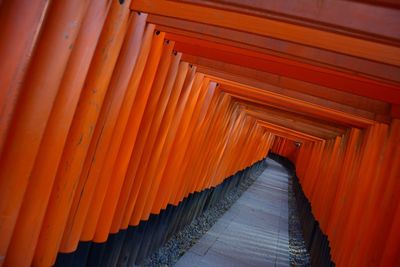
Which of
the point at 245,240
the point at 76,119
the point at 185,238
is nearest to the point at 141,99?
the point at 76,119

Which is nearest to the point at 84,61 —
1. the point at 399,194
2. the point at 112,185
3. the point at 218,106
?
the point at 112,185

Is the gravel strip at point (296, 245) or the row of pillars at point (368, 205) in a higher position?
the row of pillars at point (368, 205)

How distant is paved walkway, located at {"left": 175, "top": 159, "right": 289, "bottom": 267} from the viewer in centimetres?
820

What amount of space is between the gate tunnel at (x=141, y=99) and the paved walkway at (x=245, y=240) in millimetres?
1510

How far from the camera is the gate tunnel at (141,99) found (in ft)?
8.51

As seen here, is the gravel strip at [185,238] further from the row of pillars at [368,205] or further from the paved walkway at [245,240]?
the row of pillars at [368,205]

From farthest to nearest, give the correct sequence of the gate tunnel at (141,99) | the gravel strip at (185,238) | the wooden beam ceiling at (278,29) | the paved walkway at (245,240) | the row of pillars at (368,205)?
the paved walkway at (245,240)
the gravel strip at (185,238)
the row of pillars at (368,205)
the wooden beam ceiling at (278,29)
the gate tunnel at (141,99)

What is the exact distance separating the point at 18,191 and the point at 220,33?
2351mm

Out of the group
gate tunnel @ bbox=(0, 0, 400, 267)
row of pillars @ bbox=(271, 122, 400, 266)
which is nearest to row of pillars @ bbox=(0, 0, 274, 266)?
gate tunnel @ bbox=(0, 0, 400, 267)

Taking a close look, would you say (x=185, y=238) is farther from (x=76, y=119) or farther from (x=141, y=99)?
(x=76, y=119)

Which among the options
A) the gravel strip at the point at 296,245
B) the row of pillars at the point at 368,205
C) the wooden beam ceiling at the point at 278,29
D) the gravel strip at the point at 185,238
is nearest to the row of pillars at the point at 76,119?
the wooden beam ceiling at the point at 278,29

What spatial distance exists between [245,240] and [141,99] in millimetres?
6894

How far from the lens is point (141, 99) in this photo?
4.49 metres

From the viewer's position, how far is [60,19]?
2627 millimetres
